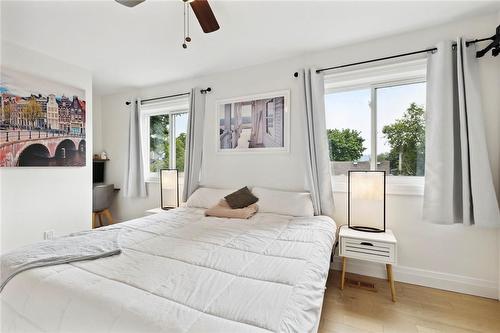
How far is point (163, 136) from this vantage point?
154 inches

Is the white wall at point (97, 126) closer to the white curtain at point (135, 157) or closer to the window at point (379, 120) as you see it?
the white curtain at point (135, 157)

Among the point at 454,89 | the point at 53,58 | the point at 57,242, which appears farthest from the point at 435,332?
the point at 53,58

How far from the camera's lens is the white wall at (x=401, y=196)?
2.01m

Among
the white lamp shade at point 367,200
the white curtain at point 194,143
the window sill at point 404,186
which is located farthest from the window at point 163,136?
the window sill at point 404,186

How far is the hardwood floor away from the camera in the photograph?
5.39 feet

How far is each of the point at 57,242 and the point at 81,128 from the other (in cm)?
195

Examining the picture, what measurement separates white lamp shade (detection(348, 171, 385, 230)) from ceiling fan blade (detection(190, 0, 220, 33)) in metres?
1.85

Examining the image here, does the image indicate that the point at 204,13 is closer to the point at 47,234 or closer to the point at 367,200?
the point at 367,200

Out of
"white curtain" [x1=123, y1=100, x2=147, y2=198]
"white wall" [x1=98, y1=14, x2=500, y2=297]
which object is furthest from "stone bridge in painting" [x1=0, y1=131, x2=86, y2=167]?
"white wall" [x1=98, y1=14, x2=500, y2=297]

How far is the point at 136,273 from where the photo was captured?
117 centimetres

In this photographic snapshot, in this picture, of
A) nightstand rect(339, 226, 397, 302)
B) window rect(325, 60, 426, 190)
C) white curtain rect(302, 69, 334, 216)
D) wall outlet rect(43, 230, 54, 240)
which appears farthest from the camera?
wall outlet rect(43, 230, 54, 240)

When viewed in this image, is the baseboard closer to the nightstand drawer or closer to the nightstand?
the nightstand

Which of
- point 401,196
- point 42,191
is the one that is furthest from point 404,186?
point 42,191

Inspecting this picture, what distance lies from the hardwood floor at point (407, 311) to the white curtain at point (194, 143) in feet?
6.88
